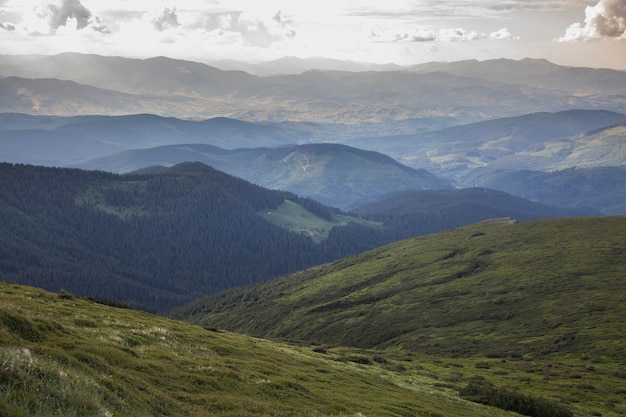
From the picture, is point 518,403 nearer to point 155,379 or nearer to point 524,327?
point 155,379

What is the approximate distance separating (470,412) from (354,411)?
22035mm

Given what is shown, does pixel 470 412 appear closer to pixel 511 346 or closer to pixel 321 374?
pixel 321 374

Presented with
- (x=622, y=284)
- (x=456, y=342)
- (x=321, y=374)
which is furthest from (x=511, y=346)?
(x=321, y=374)

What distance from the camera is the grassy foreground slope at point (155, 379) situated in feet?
66.4

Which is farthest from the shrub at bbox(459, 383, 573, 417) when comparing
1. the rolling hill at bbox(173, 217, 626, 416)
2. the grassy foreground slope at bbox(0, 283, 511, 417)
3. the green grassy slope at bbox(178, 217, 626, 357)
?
the green grassy slope at bbox(178, 217, 626, 357)

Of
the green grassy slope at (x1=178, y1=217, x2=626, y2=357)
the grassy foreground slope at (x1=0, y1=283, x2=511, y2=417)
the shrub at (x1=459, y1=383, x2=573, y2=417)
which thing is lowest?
the green grassy slope at (x1=178, y1=217, x2=626, y2=357)

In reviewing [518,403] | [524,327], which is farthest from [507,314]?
[518,403]

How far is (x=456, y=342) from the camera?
144 m

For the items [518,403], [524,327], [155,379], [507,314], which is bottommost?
[507,314]

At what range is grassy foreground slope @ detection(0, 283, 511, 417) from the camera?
2025 centimetres

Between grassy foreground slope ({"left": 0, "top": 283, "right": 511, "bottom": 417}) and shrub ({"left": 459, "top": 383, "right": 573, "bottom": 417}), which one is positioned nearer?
grassy foreground slope ({"left": 0, "top": 283, "right": 511, "bottom": 417})

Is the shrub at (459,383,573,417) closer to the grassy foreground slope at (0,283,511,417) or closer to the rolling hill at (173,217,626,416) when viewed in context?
the grassy foreground slope at (0,283,511,417)

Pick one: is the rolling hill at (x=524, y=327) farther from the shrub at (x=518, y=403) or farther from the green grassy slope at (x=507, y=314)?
the shrub at (x=518, y=403)

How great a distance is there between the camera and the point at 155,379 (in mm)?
31969
